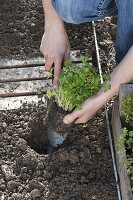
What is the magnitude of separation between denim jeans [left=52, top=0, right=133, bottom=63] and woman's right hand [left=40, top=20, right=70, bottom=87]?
85 millimetres

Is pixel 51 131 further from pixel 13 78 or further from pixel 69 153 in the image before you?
pixel 13 78

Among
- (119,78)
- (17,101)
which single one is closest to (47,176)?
(17,101)

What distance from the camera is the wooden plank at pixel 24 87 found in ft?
8.80

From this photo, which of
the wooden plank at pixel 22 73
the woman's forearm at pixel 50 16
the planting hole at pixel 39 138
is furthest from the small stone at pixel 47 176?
the woman's forearm at pixel 50 16

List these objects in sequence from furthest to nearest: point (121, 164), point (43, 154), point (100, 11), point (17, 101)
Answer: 1. point (17, 101)
2. point (43, 154)
3. point (100, 11)
4. point (121, 164)

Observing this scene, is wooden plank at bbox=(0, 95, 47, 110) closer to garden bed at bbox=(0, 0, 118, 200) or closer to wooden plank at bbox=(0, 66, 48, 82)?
garden bed at bbox=(0, 0, 118, 200)

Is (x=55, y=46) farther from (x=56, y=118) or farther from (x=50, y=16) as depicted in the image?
(x=56, y=118)

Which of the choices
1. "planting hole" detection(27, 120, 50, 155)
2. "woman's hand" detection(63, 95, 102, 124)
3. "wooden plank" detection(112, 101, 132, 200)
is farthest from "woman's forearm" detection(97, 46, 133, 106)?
"planting hole" detection(27, 120, 50, 155)

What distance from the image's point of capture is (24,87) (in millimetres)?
2707

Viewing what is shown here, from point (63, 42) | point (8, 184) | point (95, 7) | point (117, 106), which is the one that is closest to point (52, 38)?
point (63, 42)

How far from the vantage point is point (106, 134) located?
2.52 meters

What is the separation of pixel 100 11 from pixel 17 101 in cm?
74

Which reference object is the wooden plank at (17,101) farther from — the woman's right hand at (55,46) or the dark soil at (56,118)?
the woman's right hand at (55,46)

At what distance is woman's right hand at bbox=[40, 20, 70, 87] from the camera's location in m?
2.27
